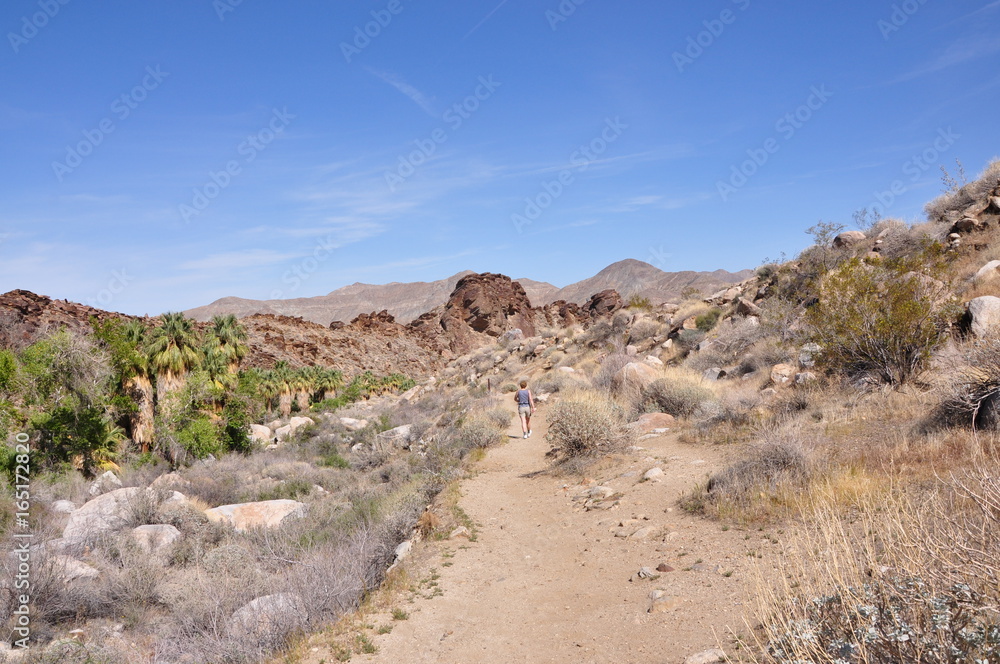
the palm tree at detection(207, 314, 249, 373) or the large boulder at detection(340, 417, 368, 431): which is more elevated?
the palm tree at detection(207, 314, 249, 373)

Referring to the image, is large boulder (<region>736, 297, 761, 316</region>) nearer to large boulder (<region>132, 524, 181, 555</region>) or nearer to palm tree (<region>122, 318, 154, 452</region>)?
large boulder (<region>132, 524, 181, 555</region>)

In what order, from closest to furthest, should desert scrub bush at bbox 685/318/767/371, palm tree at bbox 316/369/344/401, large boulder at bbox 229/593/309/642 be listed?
large boulder at bbox 229/593/309/642
desert scrub bush at bbox 685/318/767/371
palm tree at bbox 316/369/344/401

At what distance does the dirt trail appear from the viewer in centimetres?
498

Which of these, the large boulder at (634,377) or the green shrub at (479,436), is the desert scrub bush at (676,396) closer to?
the large boulder at (634,377)

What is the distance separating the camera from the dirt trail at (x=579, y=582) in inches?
196

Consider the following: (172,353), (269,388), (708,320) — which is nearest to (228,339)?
(172,353)

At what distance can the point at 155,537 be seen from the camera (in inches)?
432

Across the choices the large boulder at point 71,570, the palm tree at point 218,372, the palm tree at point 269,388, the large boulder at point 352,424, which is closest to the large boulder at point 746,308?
the large boulder at point 352,424

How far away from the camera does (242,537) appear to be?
11.1 metres

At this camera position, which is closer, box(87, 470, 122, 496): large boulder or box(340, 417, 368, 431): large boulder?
box(87, 470, 122, 496): large boulder

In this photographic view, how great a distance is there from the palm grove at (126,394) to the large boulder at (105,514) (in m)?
5.77

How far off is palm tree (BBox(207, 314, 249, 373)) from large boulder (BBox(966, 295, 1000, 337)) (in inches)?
1099

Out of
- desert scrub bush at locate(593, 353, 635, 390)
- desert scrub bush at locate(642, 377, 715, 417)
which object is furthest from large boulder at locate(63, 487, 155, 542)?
desert scrub bush at locate(593, 353, 635, 390)

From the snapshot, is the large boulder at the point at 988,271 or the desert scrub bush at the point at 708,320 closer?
the large boulder at the point at 988,271
